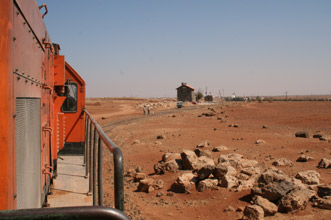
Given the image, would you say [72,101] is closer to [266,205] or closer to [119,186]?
[266,205]

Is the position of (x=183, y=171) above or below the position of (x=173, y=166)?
below

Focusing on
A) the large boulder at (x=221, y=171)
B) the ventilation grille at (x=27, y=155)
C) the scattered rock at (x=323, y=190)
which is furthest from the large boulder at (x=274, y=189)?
the ventilation grille at (x=27, y=155)

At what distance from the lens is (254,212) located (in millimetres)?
6520

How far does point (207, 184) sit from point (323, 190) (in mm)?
2769

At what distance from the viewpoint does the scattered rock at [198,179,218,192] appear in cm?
835

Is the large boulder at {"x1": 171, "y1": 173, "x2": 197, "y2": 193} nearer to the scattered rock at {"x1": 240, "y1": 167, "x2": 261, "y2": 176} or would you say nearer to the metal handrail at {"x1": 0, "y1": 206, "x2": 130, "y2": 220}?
the scattered rock at {"x1": 240, "y1": 167, "x2": 261, "y2": 176}

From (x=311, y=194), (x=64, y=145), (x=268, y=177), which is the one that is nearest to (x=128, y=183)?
(x=64, y=145)

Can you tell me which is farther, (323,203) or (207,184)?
(207,184)

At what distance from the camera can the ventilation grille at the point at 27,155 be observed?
2588 millimetres

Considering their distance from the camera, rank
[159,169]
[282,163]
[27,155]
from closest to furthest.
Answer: [27,155] < [159,169] < [282,163]

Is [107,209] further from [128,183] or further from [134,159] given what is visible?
[134,159]

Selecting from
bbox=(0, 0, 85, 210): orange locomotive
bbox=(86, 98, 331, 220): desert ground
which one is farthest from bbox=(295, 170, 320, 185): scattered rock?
bbox=(0, 0, 85, 210): orange locomotive

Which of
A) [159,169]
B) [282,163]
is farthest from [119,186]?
[282,163]

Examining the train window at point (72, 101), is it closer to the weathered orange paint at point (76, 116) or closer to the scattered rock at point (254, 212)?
the weathered orange paint at point (76, 116)
